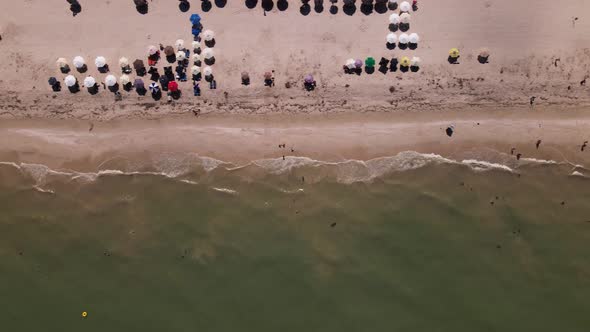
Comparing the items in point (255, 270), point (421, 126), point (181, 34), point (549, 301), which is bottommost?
point (549, 301)

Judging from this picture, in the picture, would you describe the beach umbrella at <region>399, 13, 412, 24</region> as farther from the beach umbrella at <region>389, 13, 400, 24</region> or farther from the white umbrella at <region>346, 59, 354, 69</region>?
the white umbrella at <region>346, 59, 354, 69</region>

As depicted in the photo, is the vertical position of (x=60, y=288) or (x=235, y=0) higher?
(x=235, y=0)

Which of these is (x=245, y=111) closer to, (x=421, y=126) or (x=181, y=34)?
(x=181, y=34)

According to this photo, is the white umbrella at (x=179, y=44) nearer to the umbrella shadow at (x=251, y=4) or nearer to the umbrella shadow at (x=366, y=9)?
the umbrella shadow at (x=251, y=4)

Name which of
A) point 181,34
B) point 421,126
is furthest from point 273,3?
point 421,126

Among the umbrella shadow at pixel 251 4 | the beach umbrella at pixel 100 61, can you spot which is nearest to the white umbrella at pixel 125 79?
the beach umbrella at pixel 100 61

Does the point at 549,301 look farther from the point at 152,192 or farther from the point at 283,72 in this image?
the point at 152,192

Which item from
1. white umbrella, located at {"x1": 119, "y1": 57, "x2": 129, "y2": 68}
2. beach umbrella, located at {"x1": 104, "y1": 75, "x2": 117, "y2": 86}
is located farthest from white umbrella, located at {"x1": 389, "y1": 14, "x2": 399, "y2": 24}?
beach umbrella, located at {"x1": 104, "y1": 75, "x2": 117, "y2": 86}
